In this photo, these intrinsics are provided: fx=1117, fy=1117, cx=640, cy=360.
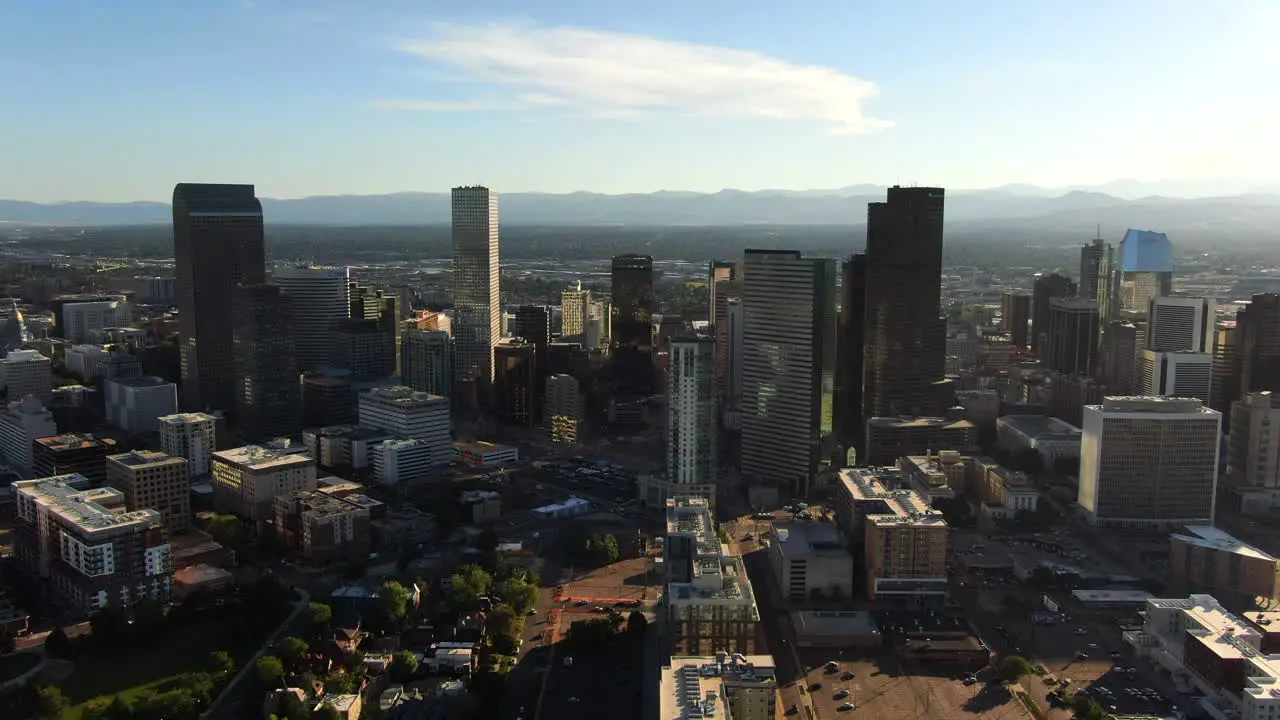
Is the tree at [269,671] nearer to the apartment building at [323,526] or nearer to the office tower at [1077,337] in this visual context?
the apartment building at [323,526]

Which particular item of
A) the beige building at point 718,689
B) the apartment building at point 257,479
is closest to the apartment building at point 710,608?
the beige building at point 718,689

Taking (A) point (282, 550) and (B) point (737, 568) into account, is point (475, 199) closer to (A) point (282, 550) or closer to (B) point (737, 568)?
(A) point (282, 550)

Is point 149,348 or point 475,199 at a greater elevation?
point 475,199

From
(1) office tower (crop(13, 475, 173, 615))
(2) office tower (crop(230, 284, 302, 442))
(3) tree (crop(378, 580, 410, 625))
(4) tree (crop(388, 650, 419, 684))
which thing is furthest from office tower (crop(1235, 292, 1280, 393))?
(1) office tower (crop(13, 475, 173, 615))

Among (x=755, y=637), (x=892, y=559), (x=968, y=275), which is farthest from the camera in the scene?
(x=968, y=275)

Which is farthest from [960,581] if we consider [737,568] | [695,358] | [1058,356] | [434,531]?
[1058,356]

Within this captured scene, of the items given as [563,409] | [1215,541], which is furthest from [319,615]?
[1215,541]

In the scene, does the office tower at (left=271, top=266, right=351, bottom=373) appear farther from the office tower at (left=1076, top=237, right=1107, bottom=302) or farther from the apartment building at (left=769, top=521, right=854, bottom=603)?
the office tower at (left=1076, top=237, right=1107, bottom=302)
